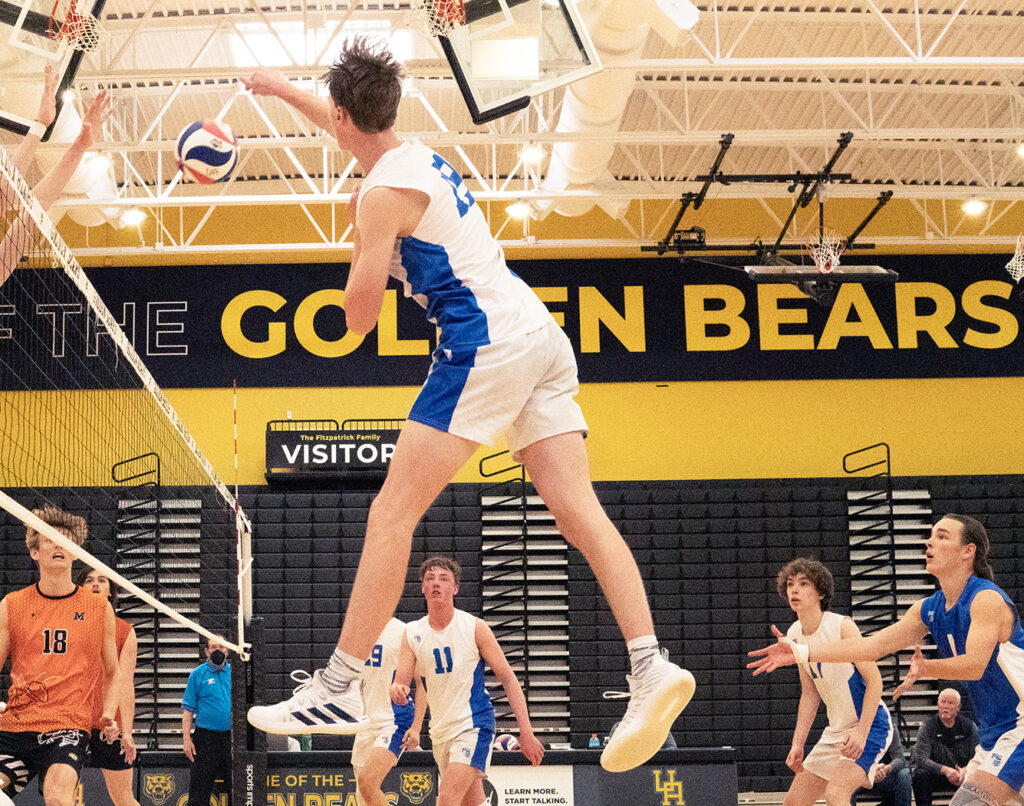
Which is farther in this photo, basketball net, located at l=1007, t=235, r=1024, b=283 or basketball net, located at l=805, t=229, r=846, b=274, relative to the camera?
basketball net, located at l=1007, t=235, r=1024, b=283

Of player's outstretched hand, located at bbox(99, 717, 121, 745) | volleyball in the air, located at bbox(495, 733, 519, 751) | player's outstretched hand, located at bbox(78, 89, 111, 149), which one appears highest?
player's outstretched hand, located at bbox(78, 89, 111, 149)

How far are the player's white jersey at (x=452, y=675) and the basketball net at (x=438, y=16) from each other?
4.12 meters

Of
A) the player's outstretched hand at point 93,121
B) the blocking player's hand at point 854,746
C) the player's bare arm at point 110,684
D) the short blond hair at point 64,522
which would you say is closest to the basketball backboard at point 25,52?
the player's outstretched hand at point 93,121

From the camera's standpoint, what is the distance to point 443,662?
7559 mm

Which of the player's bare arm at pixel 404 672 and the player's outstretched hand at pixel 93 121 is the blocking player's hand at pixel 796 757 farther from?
the player's outstretched hand at pixel 93 121

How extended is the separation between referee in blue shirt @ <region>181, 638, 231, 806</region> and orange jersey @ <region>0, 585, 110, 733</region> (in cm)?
472

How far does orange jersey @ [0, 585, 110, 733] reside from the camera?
18.6 ft

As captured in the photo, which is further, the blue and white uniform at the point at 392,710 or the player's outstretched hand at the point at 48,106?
the blue and white uniform at the point at 392,710

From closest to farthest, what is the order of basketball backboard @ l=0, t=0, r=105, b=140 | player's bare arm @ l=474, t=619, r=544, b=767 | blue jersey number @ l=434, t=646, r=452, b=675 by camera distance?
1. player's bare arm @ l=474, t=619, r=544, b=767
2. blue jersey number @ l=434, t=646, r=452, b=675
3. basketball backboard @ l=0, t=0, r=105, b=140

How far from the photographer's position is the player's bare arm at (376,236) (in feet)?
10.7

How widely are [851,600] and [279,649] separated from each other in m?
7.49

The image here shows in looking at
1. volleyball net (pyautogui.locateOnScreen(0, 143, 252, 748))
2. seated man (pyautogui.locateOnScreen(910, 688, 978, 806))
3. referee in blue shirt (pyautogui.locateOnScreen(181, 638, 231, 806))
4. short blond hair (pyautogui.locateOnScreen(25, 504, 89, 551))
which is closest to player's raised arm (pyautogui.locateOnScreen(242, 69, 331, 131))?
short blond hair (pyautogui.locateOnScreen(25, 504, 89, 551))

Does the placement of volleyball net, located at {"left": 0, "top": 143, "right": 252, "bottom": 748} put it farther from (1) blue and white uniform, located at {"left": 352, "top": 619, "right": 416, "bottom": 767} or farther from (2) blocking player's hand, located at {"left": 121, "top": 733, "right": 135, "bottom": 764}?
(2) blocking player's hand, located at {"left": 121, "top": 733, "right": 135, "bottom": 764}

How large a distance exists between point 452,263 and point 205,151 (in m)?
4.52
